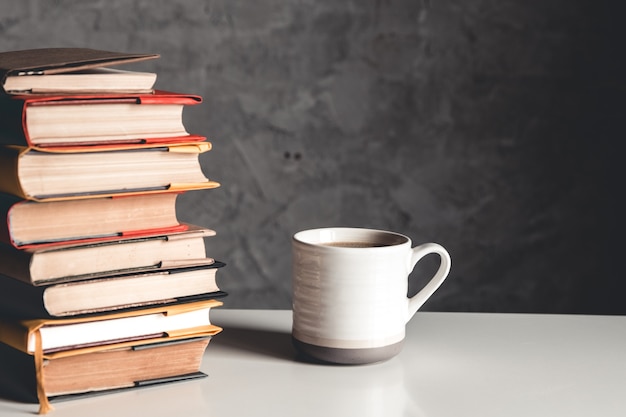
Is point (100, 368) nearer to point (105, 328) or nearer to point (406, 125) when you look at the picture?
point (105, 328)

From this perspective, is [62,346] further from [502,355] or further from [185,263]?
[502,355]

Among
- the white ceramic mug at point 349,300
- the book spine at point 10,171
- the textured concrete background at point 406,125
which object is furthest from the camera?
the textured concrete background at point 406,125

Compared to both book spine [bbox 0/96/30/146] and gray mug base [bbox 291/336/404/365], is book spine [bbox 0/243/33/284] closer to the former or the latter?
book spine [bbox 0/96/30/146]

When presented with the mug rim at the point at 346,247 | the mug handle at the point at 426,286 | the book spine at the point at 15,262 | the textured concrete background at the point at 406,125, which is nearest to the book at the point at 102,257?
the book spine at the point at 15,262

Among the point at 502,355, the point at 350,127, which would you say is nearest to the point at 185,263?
the point at 502,355

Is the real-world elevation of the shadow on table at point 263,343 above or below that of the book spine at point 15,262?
below

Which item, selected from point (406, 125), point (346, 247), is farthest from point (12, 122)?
point (406, 125)

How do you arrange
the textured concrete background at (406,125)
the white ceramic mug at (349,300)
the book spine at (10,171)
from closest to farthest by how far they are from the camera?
1. the book spine at (10,171)
2. the white ceramic mug at (349,300)
3. the textured concrete background at (406,125)

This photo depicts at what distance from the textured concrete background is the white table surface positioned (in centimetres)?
63

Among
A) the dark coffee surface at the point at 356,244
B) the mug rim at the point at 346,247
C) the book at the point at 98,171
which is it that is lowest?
the dark coffee surface at the point at 356,244

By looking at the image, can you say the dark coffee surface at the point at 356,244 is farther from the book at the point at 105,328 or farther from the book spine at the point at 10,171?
the book spine at the point at 10,171

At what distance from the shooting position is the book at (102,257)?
0.79 metres

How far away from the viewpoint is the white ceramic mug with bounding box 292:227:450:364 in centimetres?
89

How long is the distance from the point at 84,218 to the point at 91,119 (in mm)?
92
